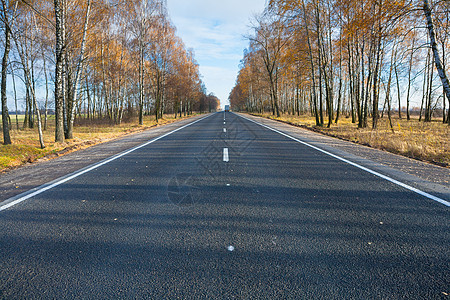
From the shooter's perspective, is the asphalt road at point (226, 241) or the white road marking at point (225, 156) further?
the white road marking at point (225, 156)

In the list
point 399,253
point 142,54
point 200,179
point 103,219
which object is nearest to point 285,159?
point 200,179

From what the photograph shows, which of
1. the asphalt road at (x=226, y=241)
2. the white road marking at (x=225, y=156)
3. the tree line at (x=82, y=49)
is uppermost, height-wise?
the tree line at (x=82, y=49)

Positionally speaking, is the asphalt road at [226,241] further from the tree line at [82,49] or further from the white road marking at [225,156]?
the tree line at [82,49]

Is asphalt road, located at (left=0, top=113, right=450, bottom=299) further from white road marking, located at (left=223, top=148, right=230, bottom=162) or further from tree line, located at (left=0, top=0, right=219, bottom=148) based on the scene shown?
tree line, located at (left=0, top=0, right=219, bottom=148)

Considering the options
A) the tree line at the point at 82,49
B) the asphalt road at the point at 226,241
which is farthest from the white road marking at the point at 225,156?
the tree line at the point at 82,49

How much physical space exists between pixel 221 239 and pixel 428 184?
443 cm

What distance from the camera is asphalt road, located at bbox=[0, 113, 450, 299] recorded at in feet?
6.49

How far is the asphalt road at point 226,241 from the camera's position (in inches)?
77.8

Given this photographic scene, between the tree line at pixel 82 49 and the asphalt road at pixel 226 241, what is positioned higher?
the tree line at pixel 82 49

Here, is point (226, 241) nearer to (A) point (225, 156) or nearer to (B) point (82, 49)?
(A) point (225, 156)

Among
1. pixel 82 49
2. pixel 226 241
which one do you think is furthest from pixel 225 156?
pixel 82 49

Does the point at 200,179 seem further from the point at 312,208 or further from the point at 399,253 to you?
the point at 399,253

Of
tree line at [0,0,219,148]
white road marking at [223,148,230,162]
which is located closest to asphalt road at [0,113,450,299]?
white road marking at [223,148,230,162]

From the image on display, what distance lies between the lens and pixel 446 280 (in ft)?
6.61
